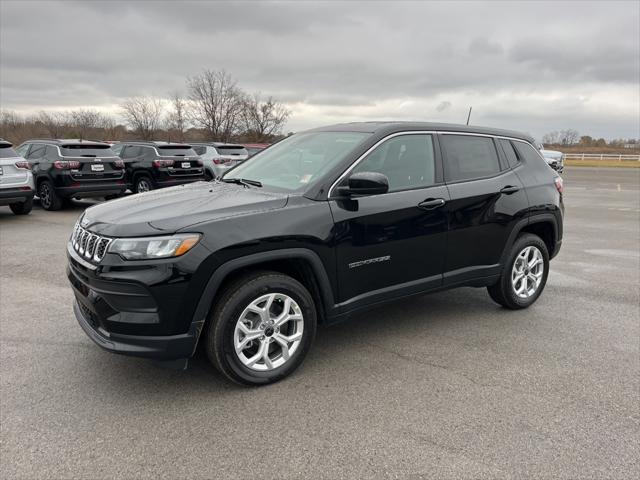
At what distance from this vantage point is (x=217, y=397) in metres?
3.18

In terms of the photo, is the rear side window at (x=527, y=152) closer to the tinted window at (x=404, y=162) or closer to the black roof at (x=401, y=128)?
the black roof at (x=401, y=128)

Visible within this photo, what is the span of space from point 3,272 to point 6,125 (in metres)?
48.6

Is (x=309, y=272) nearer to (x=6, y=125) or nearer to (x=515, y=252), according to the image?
(x=515, y=252)

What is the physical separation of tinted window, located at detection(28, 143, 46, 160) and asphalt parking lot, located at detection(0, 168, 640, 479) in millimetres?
8390

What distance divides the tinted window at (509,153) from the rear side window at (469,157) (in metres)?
0.15

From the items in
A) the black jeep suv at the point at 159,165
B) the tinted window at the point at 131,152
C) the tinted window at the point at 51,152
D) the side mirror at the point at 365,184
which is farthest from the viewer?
the tinted window at the point at 131,152

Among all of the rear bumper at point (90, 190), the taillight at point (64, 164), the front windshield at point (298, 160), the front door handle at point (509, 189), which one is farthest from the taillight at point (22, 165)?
the front door handle at point (509, 189)

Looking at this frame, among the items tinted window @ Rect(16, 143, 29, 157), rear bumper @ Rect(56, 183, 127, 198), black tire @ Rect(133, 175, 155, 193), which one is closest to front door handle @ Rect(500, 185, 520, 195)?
rear bumper @ Rect(56, 183, 127, 198)

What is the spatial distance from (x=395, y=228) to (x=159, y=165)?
426 inches

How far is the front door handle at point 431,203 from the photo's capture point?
3.87 meters

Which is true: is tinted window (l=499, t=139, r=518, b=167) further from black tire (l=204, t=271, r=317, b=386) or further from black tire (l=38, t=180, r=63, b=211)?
black tire (l=38, t=180, r=63, b=211)

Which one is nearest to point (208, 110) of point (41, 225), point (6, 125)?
point (6, 125)

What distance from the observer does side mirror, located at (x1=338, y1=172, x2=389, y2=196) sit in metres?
3.32

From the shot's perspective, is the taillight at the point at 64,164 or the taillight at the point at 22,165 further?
the taillight at the point at 64,164
